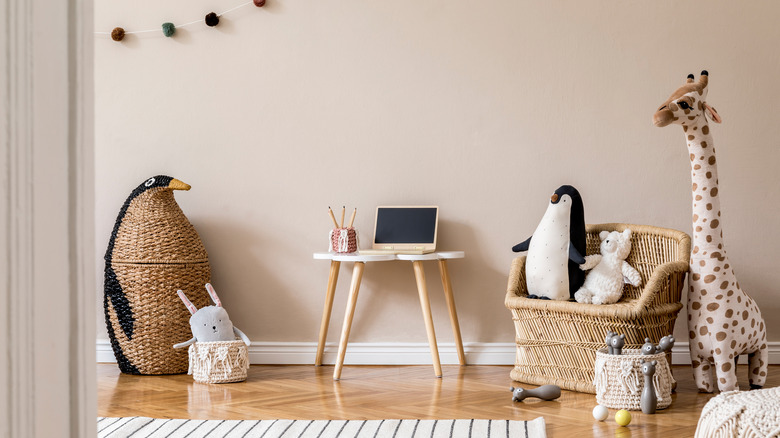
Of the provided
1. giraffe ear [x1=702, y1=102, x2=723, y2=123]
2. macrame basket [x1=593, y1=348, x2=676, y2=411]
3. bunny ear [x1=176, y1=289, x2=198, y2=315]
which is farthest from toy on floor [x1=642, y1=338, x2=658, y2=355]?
bunny ear [x1=176, y1=289, x2=198, y2=315]

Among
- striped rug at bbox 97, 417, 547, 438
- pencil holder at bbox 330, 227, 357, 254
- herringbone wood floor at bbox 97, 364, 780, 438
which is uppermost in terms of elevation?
pencil holder at bbox 330, 227, 357, 254

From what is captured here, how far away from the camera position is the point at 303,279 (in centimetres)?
310

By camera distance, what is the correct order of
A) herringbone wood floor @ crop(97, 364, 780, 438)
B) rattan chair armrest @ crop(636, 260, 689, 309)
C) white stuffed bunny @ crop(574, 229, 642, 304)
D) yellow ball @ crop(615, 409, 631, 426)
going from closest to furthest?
1. yellow ball @ crop(615, 409, 631, 426)
2. herringbone wood floor @ crop(97, 364, 780, 438)
3. rattan chair armrest @ crop(636, 260, 689, 309)
4. white stuffed bunny @ crop(574, 229, 642, 304)

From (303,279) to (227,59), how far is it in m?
1.01

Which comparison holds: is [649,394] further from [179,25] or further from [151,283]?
[179,25]

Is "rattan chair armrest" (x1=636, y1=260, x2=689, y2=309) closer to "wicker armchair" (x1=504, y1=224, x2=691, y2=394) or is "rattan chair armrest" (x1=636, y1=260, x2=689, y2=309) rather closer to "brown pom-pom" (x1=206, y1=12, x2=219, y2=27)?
"wicker armchair" (x1=504, y1=224, x2=691, y2=394)

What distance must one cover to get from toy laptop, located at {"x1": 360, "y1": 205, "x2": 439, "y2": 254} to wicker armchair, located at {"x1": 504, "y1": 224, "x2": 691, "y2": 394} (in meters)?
0.41

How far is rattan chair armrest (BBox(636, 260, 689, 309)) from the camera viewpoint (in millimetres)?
2299

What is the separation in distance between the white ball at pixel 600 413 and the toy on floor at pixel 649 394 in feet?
0.44

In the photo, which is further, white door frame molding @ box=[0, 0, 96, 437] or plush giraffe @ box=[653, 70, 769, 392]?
plush giraffe @ box=[653, 70, 769, 392]

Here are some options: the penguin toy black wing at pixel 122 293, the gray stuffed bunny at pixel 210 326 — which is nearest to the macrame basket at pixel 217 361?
the gray stuffed bunny at pixel 210 326

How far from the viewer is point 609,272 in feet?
8.45

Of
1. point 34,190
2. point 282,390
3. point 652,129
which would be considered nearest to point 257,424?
point 282,390

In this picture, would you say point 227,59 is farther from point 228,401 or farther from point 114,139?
point 228,401
